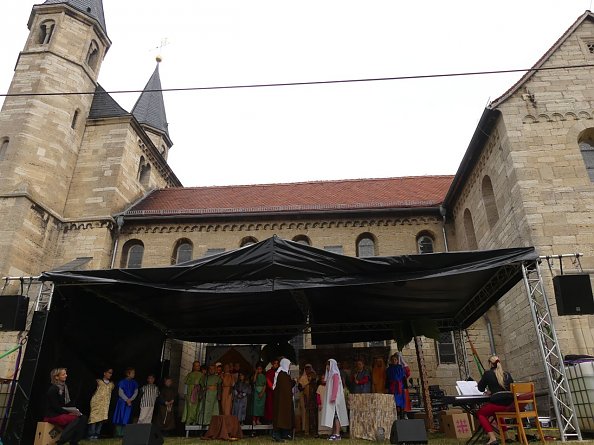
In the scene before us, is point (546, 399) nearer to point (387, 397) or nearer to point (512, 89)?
point (387, 397)

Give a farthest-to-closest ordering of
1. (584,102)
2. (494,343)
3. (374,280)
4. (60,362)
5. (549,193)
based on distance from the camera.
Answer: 1. (494,343)
2. (584,102)
3. (549,193)
4. (60,362)
5. (374,280)

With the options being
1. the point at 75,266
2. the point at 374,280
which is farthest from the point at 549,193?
the point at 75,266

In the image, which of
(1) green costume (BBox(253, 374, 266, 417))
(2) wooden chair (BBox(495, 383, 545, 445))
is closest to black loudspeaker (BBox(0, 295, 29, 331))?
(1) green costume (BBox(253, 374, 266, 417))

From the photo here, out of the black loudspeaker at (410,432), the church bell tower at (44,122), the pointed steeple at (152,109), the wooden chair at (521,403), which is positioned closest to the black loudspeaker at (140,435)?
the black loudspeaker at (410,432)

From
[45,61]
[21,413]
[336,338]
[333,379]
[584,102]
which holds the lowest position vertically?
[21,413]

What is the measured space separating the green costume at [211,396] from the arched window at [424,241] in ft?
34.4

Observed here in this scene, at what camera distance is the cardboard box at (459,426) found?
891cm

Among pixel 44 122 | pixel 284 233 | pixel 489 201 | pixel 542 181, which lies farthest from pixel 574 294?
pixel 44 122

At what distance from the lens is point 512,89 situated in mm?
13062

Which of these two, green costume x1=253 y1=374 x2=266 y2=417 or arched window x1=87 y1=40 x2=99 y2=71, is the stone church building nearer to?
arched window x1=87 y1=40 x2=99 y2=71

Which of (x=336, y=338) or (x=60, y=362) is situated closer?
(x=60, y=362)

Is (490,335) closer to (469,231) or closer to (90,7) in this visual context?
(469,231)

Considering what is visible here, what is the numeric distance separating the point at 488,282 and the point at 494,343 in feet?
21.7

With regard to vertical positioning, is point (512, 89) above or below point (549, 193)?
above
